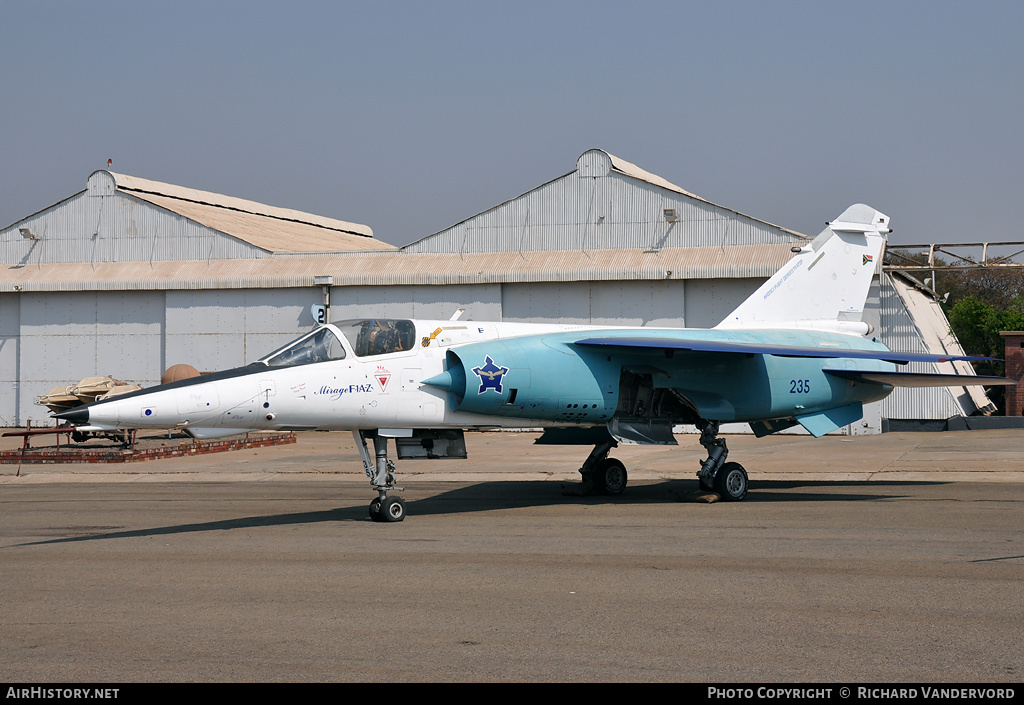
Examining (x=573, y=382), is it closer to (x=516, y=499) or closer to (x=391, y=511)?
(x=516, y=499)

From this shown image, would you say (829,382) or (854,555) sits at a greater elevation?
(829,382)

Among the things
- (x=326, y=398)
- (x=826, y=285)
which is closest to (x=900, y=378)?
(x=826, y=285)

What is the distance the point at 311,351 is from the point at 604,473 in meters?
6.22

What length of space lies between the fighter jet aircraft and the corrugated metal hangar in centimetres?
1383

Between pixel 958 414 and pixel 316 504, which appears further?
pixel 958 414

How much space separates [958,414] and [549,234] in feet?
51.7

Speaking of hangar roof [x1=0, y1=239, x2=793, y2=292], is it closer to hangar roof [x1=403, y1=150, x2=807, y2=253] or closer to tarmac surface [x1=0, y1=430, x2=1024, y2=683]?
hangar roof [x1=403, y1=150, x2=807, y2=253]

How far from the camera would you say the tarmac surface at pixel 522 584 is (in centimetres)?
646

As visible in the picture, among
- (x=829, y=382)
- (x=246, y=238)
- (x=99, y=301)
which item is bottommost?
(x=829, y=382)

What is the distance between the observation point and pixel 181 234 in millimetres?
39719

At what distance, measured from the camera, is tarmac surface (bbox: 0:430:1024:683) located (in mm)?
6461

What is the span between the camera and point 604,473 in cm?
1711
